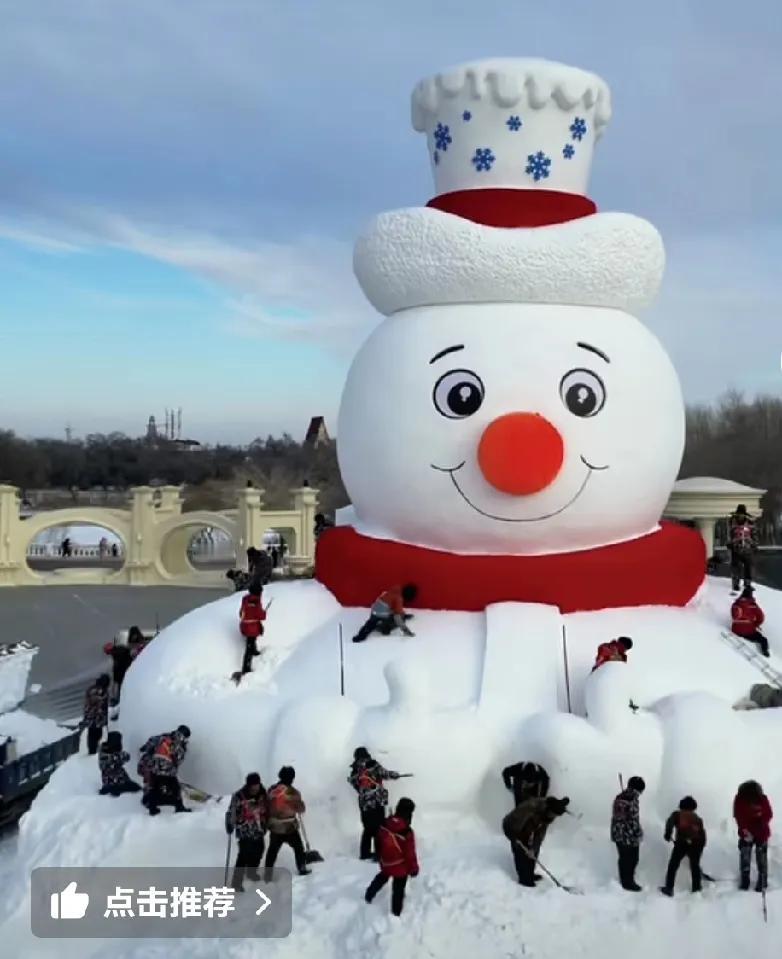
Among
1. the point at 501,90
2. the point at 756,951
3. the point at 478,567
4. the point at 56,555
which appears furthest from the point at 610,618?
the point at 56,555

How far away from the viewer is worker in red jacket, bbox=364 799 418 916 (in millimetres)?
5043

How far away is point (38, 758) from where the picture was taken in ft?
27.6

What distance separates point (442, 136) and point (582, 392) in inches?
98.4

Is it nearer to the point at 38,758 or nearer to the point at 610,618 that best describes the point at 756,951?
the point at 610,618

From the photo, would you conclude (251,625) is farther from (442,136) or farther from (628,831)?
(442,136)

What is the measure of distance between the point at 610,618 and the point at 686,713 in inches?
51.1

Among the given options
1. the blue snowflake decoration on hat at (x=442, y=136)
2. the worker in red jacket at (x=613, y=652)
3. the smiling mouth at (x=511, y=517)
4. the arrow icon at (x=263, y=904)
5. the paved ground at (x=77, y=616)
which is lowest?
the paved ground at (x=77, y=616)

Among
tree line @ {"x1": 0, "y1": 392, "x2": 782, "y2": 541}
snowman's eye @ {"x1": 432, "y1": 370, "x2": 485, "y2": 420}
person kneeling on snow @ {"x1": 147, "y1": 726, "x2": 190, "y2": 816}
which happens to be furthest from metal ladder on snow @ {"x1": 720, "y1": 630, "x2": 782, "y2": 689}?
tree line @ {"x1": 0, "y1": 392, "x2": 782, "y2": 541}

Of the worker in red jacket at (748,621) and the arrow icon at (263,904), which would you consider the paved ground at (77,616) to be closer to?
the arrow icon at (263,904)

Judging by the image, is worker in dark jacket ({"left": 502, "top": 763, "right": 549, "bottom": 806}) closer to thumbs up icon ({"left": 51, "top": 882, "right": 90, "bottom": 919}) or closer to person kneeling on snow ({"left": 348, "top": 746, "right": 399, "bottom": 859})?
person kneeling on snow ({"left": 348, "top": 746, "right": 399, "bottom": 859})

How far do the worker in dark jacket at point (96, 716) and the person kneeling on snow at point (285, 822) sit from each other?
100 inches

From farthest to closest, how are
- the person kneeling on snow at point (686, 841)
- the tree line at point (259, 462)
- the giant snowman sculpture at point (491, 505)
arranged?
the tree line at point (259, 462), the giant snowman sculpture at point (491, 505), the person kneeling on snow at point (686, 841)

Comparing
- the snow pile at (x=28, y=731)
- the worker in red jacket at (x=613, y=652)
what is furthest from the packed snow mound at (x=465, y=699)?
the snow pile at (x=28, y=731)

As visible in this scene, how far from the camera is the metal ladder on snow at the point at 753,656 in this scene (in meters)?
6.83
